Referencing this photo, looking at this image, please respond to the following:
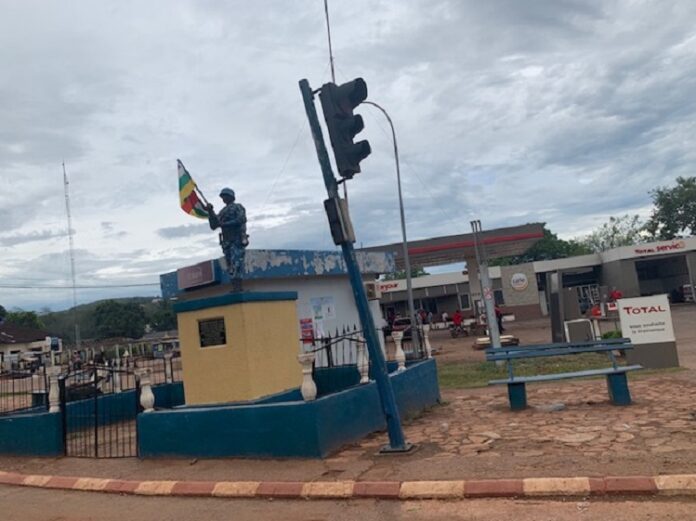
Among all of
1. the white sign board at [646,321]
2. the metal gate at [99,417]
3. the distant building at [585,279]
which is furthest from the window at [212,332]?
the distant building at [585,279]

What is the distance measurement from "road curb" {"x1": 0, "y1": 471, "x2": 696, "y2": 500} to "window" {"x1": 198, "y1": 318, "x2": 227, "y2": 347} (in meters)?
2.00

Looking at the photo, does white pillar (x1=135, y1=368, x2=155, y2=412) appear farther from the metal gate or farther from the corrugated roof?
the corrugated roof

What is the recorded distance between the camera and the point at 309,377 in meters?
6.95

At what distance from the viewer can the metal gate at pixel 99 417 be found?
8953 millimetres

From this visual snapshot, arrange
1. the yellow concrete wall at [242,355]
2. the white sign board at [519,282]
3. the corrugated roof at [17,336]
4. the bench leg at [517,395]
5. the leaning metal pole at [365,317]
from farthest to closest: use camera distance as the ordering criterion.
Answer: the corrugated roof at [17,336]
the white sign board at [519,282]
the bench leg at [517,395]
the yellow concrete wall at [242,355]
the leaning metal pole at [365,317]

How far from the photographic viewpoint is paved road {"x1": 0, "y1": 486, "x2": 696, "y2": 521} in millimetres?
4676

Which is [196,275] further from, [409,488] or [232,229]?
[409,488]

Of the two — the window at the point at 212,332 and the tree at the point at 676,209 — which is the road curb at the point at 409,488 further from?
the tree at the point at 676,209

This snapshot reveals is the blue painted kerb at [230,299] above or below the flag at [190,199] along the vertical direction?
below

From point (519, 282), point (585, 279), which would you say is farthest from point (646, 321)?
point (585, 279)

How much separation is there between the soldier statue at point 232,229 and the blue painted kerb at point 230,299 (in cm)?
66

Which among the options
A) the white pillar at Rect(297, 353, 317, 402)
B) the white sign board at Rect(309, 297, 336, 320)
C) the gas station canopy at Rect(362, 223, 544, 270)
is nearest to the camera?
the white pillar at Rect(297, 353, 317, 402)

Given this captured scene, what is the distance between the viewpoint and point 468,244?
28.5 meters

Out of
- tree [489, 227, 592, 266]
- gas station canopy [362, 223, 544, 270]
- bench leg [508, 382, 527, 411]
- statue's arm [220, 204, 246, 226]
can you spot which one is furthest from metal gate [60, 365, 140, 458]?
tree [489, 227, 592, 266]
